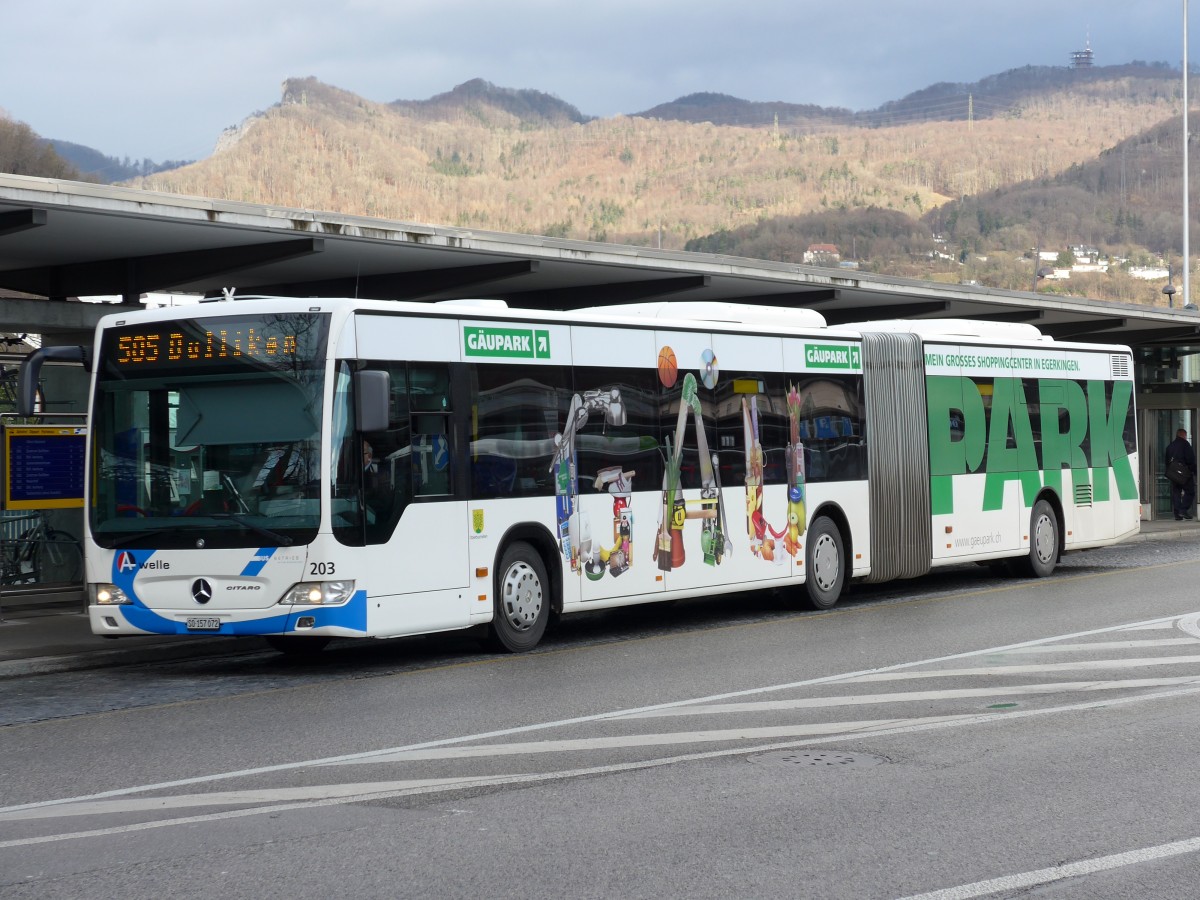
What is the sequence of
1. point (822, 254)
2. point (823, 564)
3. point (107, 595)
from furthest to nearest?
1. point (822, 254)
2. point (823, 564)
3. point (107, 595)

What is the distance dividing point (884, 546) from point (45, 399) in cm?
999

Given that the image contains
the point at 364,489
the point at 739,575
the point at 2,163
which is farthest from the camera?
the point at 2,163

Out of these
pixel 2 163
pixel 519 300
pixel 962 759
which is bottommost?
pixel 962 759

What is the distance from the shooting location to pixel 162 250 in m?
17.5

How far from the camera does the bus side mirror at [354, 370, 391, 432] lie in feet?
38.8

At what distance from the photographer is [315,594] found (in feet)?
38.8

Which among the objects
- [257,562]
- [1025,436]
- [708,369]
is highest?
[708,369]

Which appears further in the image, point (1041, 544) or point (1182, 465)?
point (1182, 465)

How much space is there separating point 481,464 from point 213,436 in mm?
2226

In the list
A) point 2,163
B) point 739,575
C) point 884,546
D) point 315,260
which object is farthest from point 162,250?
point 2,163

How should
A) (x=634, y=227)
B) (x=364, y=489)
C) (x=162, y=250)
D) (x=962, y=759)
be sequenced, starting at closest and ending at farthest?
1. (x=962, y=759)
2. (x=364, y=489)
3. (x=162, y=250)
4. (x=634, y=227)

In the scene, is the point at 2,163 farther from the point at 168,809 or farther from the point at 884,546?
the point at 168,809

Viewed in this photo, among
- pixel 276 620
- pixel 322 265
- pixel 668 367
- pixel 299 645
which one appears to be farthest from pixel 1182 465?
pixel 276 620

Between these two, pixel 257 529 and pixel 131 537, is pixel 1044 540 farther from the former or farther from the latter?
pixel 131 537
